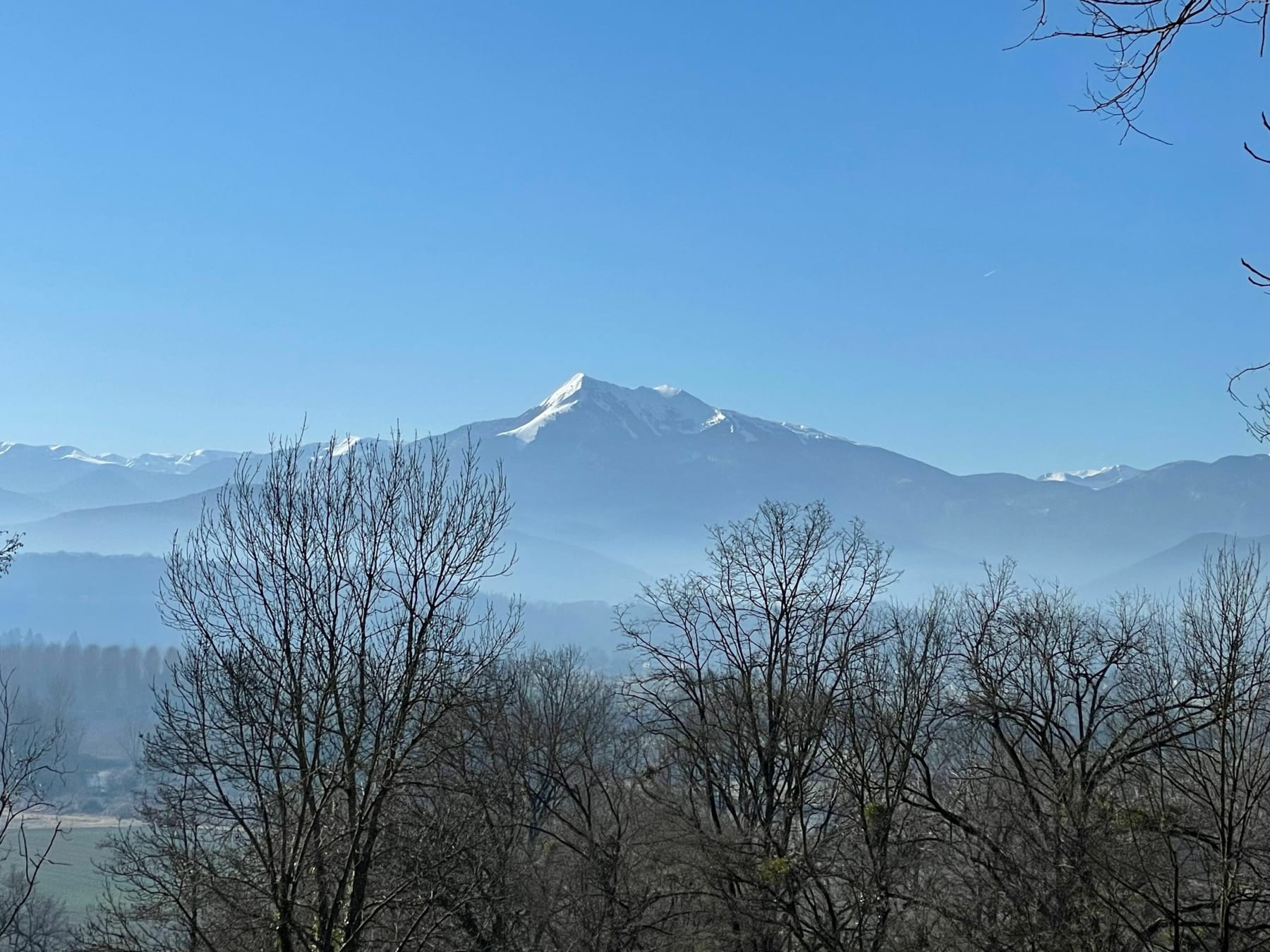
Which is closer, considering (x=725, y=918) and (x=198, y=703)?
(x=198, y=703)

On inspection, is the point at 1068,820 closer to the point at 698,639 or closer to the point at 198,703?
the point at 698,639

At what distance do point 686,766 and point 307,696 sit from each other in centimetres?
1136

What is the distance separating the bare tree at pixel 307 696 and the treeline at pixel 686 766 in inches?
2.6

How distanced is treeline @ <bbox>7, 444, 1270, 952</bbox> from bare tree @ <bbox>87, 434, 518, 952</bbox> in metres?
0.07

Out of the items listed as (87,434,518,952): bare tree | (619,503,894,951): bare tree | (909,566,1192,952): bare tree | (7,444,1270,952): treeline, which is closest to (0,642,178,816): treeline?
(619,503,894,951): bare tree

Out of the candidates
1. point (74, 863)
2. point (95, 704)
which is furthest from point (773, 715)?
point (95, 704)

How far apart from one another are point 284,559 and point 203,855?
158 inches

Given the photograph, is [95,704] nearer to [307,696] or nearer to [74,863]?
[74,863]

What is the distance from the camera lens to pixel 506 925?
23266mm

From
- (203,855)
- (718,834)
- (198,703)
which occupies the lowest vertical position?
(718,834)

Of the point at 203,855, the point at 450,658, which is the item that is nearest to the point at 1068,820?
the point at 450,658

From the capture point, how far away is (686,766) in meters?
24.8

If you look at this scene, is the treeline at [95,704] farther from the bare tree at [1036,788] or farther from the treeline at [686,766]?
the bare tree at [1036,788]

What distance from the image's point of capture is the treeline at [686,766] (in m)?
14.9
